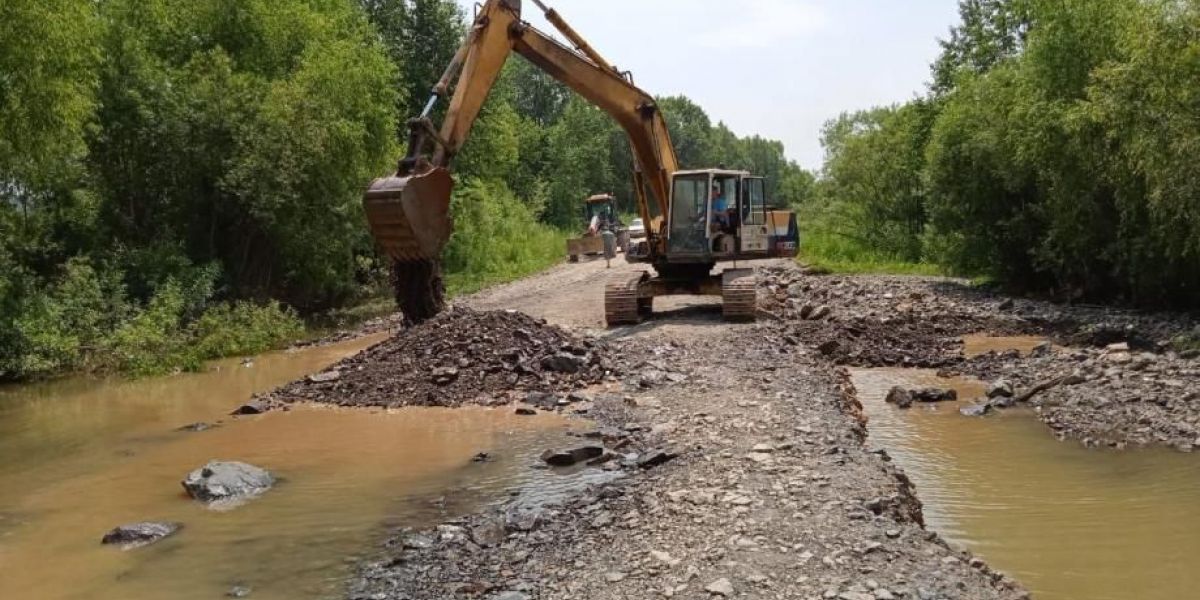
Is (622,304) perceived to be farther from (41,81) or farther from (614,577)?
(614,577)

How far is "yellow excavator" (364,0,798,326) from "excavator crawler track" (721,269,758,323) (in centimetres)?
2

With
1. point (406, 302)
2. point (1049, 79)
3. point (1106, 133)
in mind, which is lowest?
point (406, 302)

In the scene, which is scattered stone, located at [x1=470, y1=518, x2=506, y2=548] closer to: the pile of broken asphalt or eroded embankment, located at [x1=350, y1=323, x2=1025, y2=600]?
eroded embankment, located at [x1=350, y1=323, x2=1025, y2=600]

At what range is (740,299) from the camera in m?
15.6

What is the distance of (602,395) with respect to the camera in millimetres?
11141

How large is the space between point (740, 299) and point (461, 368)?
17.9 ft

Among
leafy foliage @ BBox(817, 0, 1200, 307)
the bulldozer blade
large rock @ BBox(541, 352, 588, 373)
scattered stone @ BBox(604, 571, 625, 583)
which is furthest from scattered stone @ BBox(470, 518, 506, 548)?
leafy foliage @ BBox(817, 0, 1200, 307)

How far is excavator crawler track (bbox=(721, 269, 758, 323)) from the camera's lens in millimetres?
15547

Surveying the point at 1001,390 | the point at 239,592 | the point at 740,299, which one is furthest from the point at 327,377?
the point at 1001,390

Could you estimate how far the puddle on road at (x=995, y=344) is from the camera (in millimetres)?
14430

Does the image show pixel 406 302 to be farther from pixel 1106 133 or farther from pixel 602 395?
pixel 1106 133

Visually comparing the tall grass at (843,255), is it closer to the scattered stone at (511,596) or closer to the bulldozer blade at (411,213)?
the bulldozer blade at (411,213)

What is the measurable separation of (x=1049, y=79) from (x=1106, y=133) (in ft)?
9.35

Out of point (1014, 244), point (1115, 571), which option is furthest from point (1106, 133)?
point (1115, 571)
